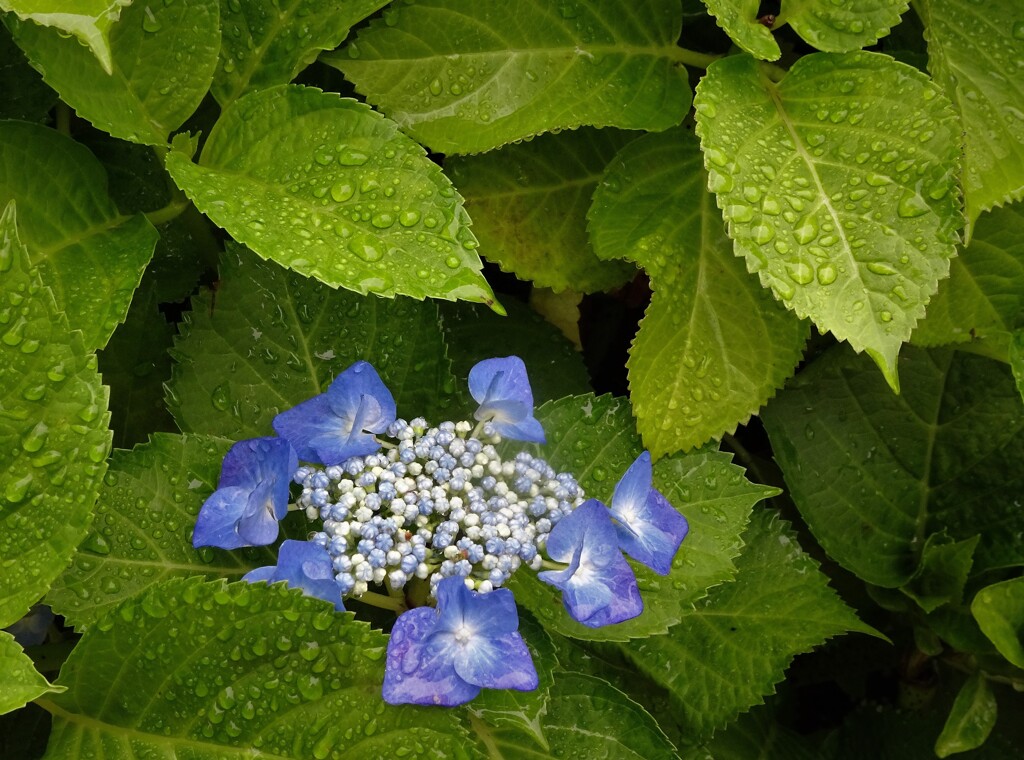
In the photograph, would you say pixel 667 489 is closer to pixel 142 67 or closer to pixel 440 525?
pixel 440 525

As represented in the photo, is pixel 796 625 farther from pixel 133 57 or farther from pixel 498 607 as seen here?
pixel 133 57

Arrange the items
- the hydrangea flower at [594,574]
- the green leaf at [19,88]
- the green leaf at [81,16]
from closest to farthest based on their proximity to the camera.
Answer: the green leaf at [81,16]
the hydrangea flower at [594,574]
the green leaf at [19,88]

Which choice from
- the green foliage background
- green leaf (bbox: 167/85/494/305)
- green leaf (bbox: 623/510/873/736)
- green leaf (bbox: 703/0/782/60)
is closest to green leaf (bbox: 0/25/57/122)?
the green foliage background

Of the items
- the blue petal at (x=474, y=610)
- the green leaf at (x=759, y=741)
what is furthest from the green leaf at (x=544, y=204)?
the green leaf at (x=759, y=741)

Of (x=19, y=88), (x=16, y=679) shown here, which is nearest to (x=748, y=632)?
(x=16, y=679)

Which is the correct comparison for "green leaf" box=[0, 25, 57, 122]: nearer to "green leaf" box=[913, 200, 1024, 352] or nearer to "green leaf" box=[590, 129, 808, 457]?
"green leaf" box=[590, 129, 808, 457]

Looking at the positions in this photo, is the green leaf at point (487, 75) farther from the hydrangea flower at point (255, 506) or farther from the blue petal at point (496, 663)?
the blue petal at point (496, 663)
